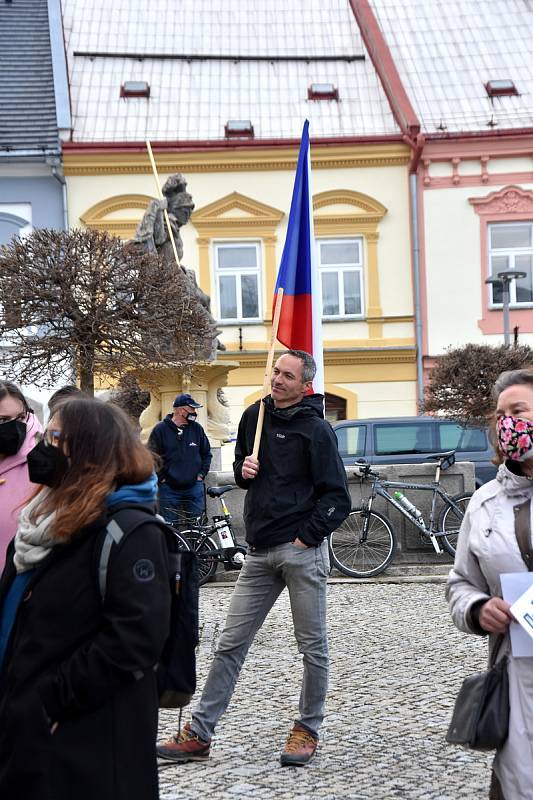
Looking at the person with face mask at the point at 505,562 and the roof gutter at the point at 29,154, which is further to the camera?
the roof gutter at the point at 29,154

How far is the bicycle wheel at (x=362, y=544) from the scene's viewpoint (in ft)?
38.5

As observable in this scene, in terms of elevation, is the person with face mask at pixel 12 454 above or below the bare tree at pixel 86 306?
below

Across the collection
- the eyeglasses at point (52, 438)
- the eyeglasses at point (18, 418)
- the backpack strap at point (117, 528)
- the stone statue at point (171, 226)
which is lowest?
the backpack strap at point (117, 528)

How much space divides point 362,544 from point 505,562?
339 inches

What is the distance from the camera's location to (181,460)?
10.9 metres

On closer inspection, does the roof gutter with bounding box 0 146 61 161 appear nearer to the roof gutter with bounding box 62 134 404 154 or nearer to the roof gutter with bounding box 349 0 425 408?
the roof gutter with bounding box 62 134 404 154

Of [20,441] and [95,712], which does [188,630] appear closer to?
[95,712]

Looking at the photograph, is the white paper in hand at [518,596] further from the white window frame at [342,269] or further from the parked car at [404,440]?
the white window frame at [342,269]

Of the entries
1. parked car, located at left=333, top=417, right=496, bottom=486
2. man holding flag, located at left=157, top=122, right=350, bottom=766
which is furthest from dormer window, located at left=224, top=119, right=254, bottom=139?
man holding flag, located at left=157, top=122, right=350, bottom=766

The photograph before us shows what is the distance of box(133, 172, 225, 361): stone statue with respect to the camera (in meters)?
12.2

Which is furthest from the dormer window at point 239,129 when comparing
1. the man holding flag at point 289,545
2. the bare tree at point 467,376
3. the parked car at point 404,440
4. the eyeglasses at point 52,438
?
the eyeglasses at point 52,438

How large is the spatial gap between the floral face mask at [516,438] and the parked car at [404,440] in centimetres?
1161

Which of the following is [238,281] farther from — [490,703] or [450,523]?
[490,703]

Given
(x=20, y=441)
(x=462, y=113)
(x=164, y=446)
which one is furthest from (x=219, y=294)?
(x=20, y=441)
